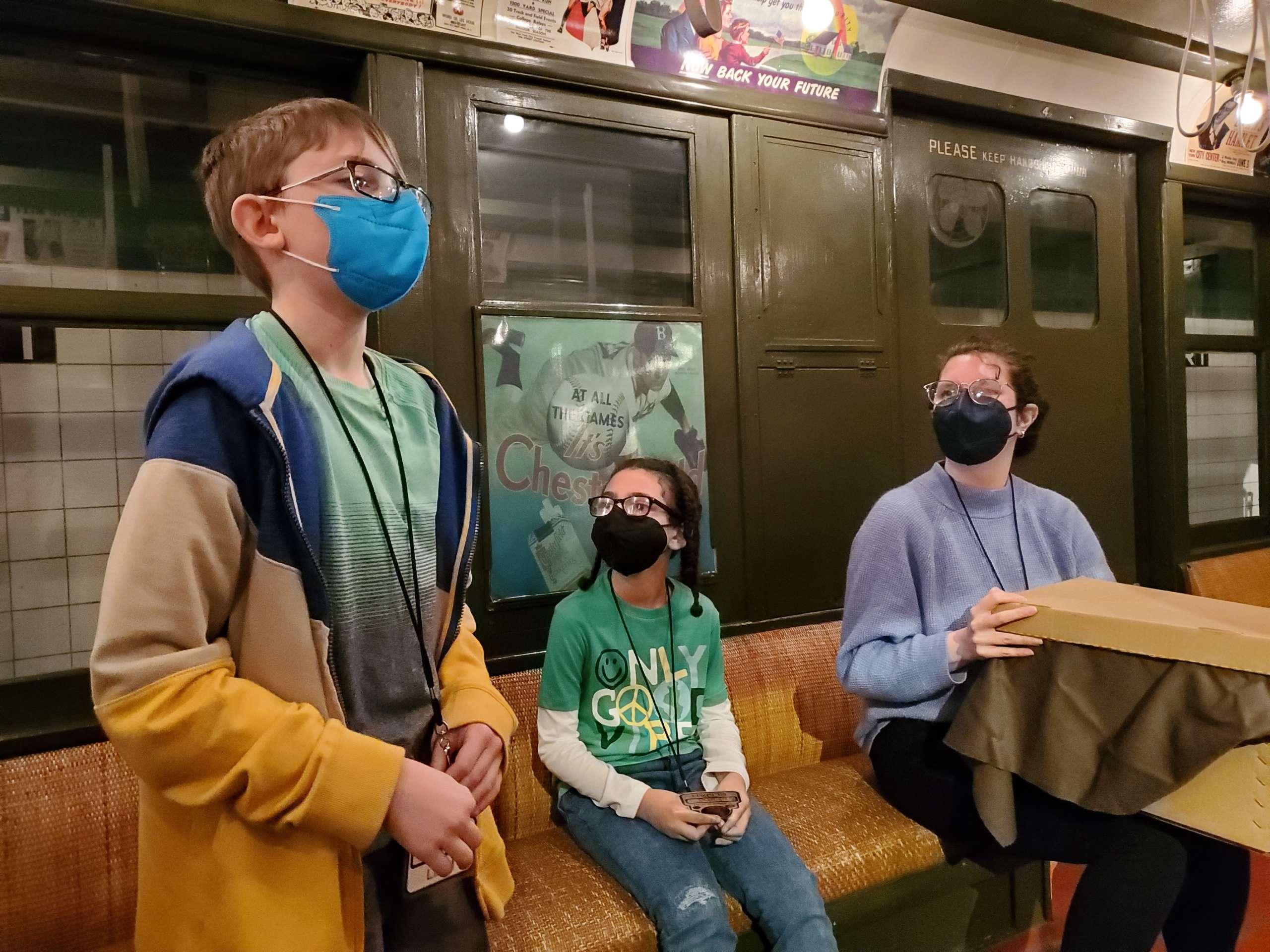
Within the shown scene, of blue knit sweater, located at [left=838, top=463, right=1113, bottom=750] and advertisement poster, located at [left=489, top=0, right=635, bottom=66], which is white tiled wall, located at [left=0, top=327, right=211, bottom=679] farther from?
Answer: blue knit sweater, located at [left=838, top=463, right=1113, bottom=750]

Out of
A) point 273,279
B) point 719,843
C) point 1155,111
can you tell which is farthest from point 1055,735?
point 1155,111

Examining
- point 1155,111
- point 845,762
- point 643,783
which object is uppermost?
point 1155,111

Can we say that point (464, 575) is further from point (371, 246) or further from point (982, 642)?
point (982, 642)

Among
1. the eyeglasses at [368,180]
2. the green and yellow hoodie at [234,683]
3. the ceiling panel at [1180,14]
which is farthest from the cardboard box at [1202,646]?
the ceiling panel at [1180,14]

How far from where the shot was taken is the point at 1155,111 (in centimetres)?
377

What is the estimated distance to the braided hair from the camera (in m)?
2.09

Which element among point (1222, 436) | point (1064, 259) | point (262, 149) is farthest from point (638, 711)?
point (1222, 436)

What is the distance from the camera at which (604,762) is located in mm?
1931

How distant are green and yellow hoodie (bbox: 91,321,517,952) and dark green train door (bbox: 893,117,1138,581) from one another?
8.62 ft

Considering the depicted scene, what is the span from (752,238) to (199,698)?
237 cm

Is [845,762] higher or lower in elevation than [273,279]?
lower

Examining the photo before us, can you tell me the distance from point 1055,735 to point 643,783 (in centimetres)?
89

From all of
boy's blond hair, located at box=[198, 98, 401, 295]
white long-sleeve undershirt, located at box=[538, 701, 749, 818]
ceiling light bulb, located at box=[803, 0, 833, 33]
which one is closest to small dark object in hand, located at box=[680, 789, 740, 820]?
white long-sleeve undershirt, located at box=[538, 701, 749, 818]

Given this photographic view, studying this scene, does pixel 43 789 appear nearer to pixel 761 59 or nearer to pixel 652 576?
pixel 652 576
